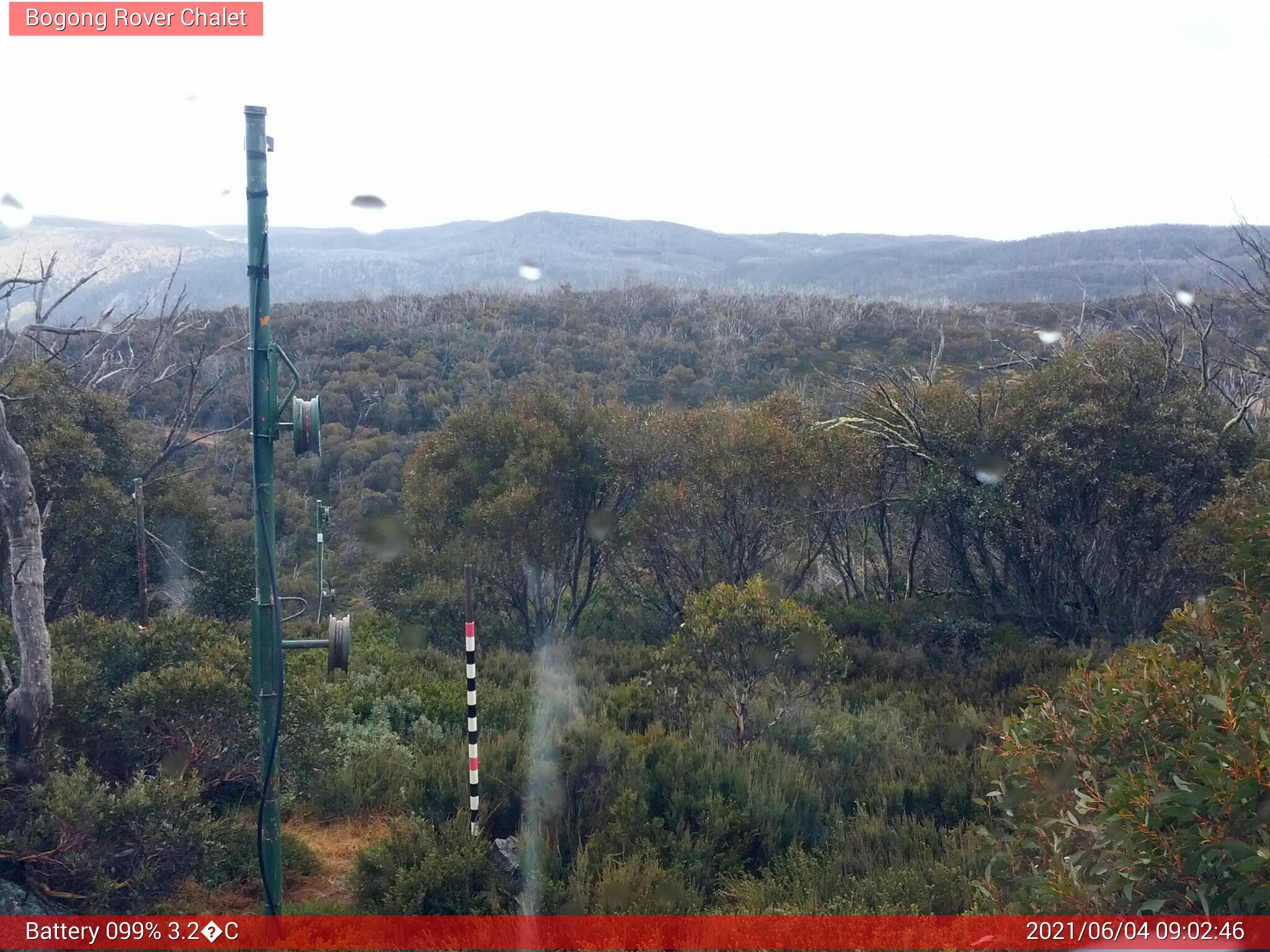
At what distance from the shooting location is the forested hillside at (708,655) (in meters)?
4.21


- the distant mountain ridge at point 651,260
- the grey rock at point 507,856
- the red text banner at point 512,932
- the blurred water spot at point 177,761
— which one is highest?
the distant mountain ridge at point 651,260

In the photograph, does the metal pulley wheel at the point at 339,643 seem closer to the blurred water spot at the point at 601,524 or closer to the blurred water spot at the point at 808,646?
the blurred water spot at the point at 808,646

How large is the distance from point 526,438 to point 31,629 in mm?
8335

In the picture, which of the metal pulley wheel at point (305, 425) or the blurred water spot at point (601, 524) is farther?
the blurred water spot at point (601, 524)

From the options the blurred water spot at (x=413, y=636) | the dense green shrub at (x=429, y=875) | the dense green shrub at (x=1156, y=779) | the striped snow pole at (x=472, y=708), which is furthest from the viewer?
the blurred water spot at (x=413, y=636)

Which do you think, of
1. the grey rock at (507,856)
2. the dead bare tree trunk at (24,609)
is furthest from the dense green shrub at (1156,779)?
the dead bare tree trunk at (24,609)

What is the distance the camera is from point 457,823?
5.81 meters

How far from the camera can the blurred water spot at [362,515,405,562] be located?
14.5 meters

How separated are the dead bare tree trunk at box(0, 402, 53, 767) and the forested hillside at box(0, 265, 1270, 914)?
264 millimetres

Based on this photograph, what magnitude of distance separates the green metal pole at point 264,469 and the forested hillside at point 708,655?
0.76 metres

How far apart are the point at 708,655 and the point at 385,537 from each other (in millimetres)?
8933

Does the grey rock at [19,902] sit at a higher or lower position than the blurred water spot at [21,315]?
lower

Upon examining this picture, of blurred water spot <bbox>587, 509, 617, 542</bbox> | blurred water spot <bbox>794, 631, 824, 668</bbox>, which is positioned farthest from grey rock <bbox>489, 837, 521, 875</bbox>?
blurred water spot <bbox>587, 509, 617, 542</bbox>

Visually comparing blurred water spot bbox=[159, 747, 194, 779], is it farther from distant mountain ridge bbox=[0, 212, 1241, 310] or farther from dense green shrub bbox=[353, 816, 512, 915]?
distant mountain ridge bbox=[0, 212, 1241, 310]
